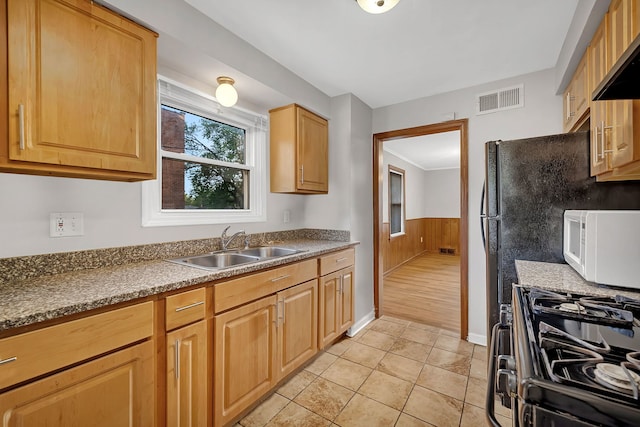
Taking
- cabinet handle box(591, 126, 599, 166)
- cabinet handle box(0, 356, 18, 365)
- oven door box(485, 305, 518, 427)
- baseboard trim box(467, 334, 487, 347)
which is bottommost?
baseboard trim box(467, 334, 487, 347)

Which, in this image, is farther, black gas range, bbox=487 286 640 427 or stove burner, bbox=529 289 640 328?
stove burner, bbox=529 289 640 328

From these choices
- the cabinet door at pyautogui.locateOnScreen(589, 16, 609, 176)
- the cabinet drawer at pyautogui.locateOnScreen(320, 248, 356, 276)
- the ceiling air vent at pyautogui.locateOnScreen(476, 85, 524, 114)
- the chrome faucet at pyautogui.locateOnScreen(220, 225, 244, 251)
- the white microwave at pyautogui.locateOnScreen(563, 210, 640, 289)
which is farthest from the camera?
the ceiling air vent at pyautogui.locateOnScreen(476, 85, 524, 114)

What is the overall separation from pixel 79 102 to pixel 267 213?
5.21 ft

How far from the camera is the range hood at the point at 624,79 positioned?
0.61 meters

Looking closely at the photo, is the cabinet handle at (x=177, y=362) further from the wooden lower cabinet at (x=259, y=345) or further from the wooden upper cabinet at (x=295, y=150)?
the wooden upper cabinet at (x=295, y=150)

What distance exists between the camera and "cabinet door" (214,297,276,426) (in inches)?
56.8

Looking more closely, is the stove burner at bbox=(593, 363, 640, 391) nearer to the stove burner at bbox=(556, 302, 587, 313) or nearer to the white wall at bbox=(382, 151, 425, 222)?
the stove burner at bbox=(556, 302, 587, 313)

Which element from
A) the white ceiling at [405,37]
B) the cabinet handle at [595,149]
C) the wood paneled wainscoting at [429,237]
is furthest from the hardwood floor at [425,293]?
the white ceiling at [405,37]

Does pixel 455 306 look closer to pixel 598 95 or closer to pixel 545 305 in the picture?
pixel 545 305

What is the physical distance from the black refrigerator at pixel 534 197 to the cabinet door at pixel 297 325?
1.24 m

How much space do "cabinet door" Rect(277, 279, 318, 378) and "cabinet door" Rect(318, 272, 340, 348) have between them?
77 mm

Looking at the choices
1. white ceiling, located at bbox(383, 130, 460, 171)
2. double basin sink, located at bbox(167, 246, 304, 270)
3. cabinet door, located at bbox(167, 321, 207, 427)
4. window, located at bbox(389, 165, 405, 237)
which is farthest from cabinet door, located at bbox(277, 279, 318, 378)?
window, located at bbox(389, 165, 405, 237)

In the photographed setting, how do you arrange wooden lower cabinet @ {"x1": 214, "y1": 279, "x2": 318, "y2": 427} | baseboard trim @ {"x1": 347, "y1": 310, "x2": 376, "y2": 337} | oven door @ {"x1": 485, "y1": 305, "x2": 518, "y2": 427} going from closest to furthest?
oven door @ {"x1": 485, "y1": 305, "x2": 518, "y2": 427} < wooden lower cabinet @ {"x1": 214, "y1": 279, "x2": 318, "y2": 427} < baseboard trim @ {"x1": 347, "y1": 310, "x2": 376, "y2": 337}

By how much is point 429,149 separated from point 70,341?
5.50 meters
